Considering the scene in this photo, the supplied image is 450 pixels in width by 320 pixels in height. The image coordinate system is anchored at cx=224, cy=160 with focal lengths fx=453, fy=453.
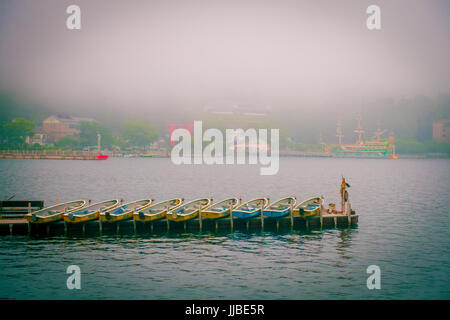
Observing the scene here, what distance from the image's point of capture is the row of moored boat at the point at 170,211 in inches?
1516

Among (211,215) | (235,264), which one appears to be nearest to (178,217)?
(211,215)

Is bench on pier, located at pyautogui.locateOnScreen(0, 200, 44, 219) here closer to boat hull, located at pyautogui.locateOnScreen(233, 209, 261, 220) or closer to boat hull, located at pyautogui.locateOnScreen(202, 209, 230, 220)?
boat hull, located at pyautogui.locateOnScreen(202, 209, 230, 220)

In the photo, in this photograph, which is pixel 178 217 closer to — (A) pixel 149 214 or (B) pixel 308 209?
(A) pixel 149 214

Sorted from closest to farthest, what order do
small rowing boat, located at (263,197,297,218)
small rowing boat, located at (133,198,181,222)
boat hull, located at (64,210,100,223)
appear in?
boat hull, located at (64,210,100,223) → small rowing boat, located at (133,198,181,222) → small rowing boat, located at (263,197,297,218)

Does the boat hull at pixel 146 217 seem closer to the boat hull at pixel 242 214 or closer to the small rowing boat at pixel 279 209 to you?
the boat hull at pixel 242 214

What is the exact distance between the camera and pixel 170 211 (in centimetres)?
3975

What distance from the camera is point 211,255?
108ft

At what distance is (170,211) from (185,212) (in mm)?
1598

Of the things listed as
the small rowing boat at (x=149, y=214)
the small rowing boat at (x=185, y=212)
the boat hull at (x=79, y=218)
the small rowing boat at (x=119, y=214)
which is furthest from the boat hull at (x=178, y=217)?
the boat hull at (x=79, y=218)

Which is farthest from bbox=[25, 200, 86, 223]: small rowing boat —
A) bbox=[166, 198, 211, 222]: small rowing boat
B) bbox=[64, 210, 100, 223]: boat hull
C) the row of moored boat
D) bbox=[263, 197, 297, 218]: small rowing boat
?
bbox=[263, 197, 297, 218]: small rowing boat

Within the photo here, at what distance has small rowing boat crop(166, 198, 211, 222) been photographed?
39312mm

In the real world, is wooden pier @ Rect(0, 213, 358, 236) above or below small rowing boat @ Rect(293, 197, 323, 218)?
below
